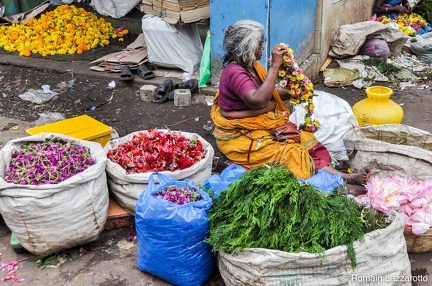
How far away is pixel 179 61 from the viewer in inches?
272

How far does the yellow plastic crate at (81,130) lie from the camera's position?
4.45 meters

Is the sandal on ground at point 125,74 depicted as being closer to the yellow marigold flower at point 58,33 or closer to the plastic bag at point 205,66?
the plastic bag at point 205,66

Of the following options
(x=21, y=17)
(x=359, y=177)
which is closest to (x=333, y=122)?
(x=359, y=177)

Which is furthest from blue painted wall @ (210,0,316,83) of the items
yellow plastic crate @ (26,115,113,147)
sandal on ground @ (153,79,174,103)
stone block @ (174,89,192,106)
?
yellow plastic crate @ (26,115,113,147)

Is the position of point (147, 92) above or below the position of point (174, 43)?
below

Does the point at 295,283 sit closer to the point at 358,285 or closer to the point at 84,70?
the point at 358,285

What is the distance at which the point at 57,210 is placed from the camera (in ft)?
11.5

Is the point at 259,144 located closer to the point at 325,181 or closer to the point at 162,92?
the point at 325,181

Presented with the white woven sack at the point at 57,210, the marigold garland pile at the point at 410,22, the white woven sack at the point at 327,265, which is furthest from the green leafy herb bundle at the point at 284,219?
the marigold garland pile at the point at 410,22

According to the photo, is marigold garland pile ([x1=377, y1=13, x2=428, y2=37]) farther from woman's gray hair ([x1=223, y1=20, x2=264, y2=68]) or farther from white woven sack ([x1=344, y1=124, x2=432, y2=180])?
woman's gray hair ([x1=223, y1=20, x2=264, y2=68])

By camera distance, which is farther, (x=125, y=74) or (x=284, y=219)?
(x=125, y=74)

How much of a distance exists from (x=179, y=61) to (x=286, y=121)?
2836 millimetres

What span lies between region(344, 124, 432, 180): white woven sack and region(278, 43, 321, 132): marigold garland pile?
40cm

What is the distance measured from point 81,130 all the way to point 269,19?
2.53m
